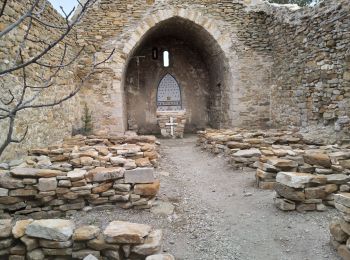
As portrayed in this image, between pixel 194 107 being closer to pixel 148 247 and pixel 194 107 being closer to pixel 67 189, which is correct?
pixel 67 189

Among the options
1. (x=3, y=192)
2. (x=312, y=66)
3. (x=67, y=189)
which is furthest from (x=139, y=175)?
(x=312, y=66)

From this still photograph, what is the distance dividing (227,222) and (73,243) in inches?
67.9

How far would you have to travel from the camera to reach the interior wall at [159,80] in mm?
12531

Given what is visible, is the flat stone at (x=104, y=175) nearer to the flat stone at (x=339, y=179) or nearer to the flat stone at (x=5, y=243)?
the flat stone at (x=5, y=243)

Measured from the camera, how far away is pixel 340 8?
659cm

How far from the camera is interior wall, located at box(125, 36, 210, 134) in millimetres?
12531

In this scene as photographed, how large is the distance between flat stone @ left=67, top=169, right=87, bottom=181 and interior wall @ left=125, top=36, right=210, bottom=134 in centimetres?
854

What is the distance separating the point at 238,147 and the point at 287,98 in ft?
11.3

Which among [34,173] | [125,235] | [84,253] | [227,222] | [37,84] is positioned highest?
[37,84]

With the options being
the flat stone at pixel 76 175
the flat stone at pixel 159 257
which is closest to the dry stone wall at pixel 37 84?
the flat stone at pixel 76 175

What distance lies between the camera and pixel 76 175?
3707mm

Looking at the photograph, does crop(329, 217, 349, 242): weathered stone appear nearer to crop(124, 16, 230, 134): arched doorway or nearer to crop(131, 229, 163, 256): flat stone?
crop(131, 229, 163, 256): flat stone

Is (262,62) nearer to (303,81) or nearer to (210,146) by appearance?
(303,81)

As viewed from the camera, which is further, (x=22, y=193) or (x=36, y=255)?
(x=22, y=193)
